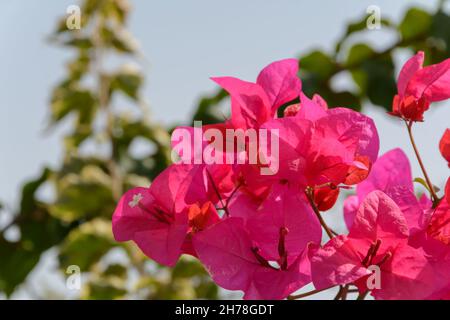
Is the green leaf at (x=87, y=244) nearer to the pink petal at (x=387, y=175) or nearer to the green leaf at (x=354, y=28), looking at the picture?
the green leaf at (x=354, y=28)

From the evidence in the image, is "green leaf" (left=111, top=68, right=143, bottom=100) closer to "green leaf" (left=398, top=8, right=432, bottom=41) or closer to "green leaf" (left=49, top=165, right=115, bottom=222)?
"green leaf" (left=49, top=165, right=115, bottom=222)

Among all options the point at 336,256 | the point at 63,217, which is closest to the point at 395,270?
the point at 336,256

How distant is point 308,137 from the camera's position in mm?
379

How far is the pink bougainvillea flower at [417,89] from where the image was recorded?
1.40ft

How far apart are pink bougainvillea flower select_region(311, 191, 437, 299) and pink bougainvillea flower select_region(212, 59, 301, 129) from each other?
0.08m

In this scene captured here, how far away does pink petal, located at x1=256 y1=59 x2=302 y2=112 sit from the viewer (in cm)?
42

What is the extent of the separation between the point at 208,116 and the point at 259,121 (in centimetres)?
86

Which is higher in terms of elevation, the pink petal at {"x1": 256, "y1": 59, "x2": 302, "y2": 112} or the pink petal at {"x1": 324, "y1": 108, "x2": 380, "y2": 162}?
the pink petal at {"x1": 256, "y1": 59, "x2": 302, "y2": 112}

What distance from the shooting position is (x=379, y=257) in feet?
1.20

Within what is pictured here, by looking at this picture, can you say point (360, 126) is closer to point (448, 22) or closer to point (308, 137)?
point (308, 137)

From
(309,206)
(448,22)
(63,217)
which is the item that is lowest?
(63,217)

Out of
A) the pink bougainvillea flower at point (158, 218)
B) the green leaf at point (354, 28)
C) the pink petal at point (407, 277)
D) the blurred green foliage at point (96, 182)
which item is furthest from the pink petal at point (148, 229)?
the green leaf at point (354, 28)

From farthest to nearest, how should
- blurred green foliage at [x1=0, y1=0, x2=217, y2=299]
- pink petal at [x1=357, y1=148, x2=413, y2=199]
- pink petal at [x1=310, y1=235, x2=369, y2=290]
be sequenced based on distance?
blurred green foliage at [x1=0, y1=0, x2=217, y2=299], pink petal at [x1=357, y1=148, x2=413, y2=199], pink petal at [x1=310, y1=235, x2=369, y2=290]

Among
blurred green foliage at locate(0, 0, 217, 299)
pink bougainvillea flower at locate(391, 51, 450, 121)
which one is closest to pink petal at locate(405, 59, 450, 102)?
pink bougainvillea flower at locate(391, 51, 450, 121)
